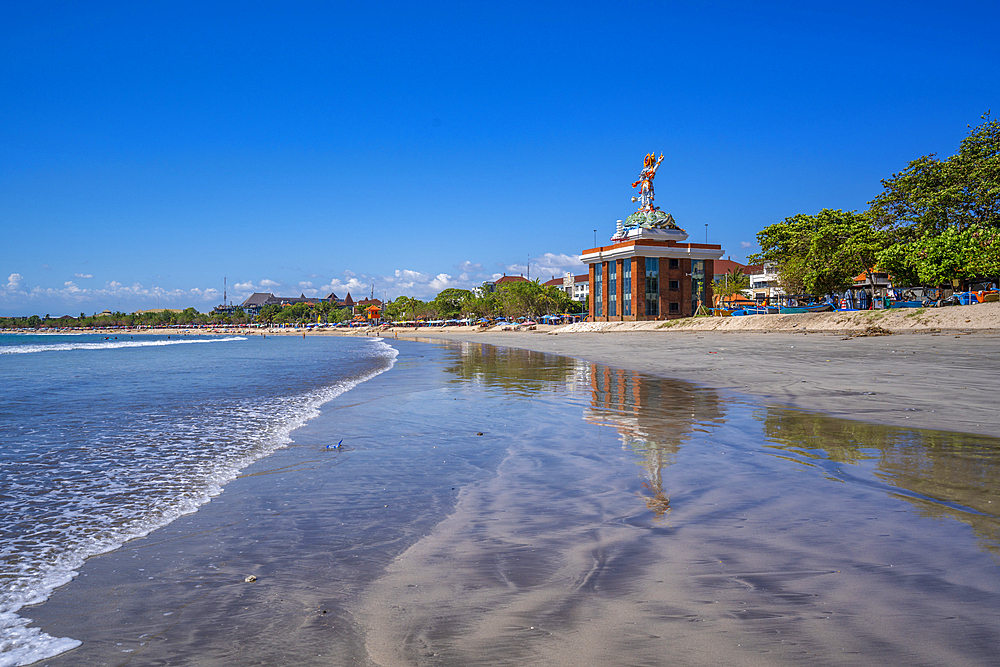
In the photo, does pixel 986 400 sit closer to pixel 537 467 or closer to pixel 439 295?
pixel 537 467

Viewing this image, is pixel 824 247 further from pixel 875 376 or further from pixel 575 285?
pixel 575 285

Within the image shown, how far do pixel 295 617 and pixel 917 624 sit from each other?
330 cm

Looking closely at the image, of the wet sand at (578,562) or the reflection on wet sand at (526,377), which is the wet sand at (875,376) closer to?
the wet sand at (578,562)

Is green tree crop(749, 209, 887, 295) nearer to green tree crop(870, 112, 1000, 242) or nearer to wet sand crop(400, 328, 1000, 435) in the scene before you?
green tree crop(870, 112, 1000, 242)

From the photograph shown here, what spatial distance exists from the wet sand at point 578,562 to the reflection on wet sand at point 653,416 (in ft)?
0.28

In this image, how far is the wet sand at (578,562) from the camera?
8.66 ft

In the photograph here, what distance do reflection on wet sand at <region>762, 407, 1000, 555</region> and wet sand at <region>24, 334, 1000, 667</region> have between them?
0.12ft

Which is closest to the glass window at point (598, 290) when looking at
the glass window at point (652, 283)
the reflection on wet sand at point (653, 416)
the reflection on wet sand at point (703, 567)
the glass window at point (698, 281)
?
the glass window at point (652, 283)

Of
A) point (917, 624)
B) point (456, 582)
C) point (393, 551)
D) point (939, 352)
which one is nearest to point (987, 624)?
point (917, 624)

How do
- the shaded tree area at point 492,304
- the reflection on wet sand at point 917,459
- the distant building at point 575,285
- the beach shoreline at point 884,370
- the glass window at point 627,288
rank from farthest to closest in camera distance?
the distant building at point 575,285
the shaded tree area at point 492,304
the glass window at point 627,288
the beach shoreline at point 884,370
the reflection on wet sand at point 917,459

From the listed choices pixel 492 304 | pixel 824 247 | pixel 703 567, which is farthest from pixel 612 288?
pixel 703 567

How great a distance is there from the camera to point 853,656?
95.5 inches

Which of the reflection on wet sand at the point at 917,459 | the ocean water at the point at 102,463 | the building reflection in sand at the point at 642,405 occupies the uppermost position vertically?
the reflection on wet sand at the point at 917,459

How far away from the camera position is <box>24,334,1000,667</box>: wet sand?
104 inches
